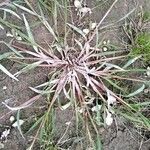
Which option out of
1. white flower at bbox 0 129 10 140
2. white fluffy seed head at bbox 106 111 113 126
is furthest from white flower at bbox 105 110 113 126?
white flower at bbox 0 129 10 140

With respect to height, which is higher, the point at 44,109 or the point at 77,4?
the point at 77,4

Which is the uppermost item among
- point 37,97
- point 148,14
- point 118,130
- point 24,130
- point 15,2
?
point 15,2

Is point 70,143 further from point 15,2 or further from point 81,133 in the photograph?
point 15,2

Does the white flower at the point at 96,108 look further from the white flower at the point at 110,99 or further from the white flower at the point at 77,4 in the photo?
the white flower at the point at 77,4

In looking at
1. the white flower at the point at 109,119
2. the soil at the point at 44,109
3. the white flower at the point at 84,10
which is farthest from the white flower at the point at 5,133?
the white flower at the point at 84,10

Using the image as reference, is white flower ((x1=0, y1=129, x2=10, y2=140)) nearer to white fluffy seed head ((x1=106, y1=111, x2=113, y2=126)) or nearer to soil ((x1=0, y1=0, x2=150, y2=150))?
soil ((x1=0, y1=0, x2=150, y2=150))

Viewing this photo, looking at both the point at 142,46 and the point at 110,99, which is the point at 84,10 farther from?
the point at 110,99

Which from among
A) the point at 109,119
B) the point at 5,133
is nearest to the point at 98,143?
the point at 109,119

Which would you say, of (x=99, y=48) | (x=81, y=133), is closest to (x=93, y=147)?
(x=81, y=133)
